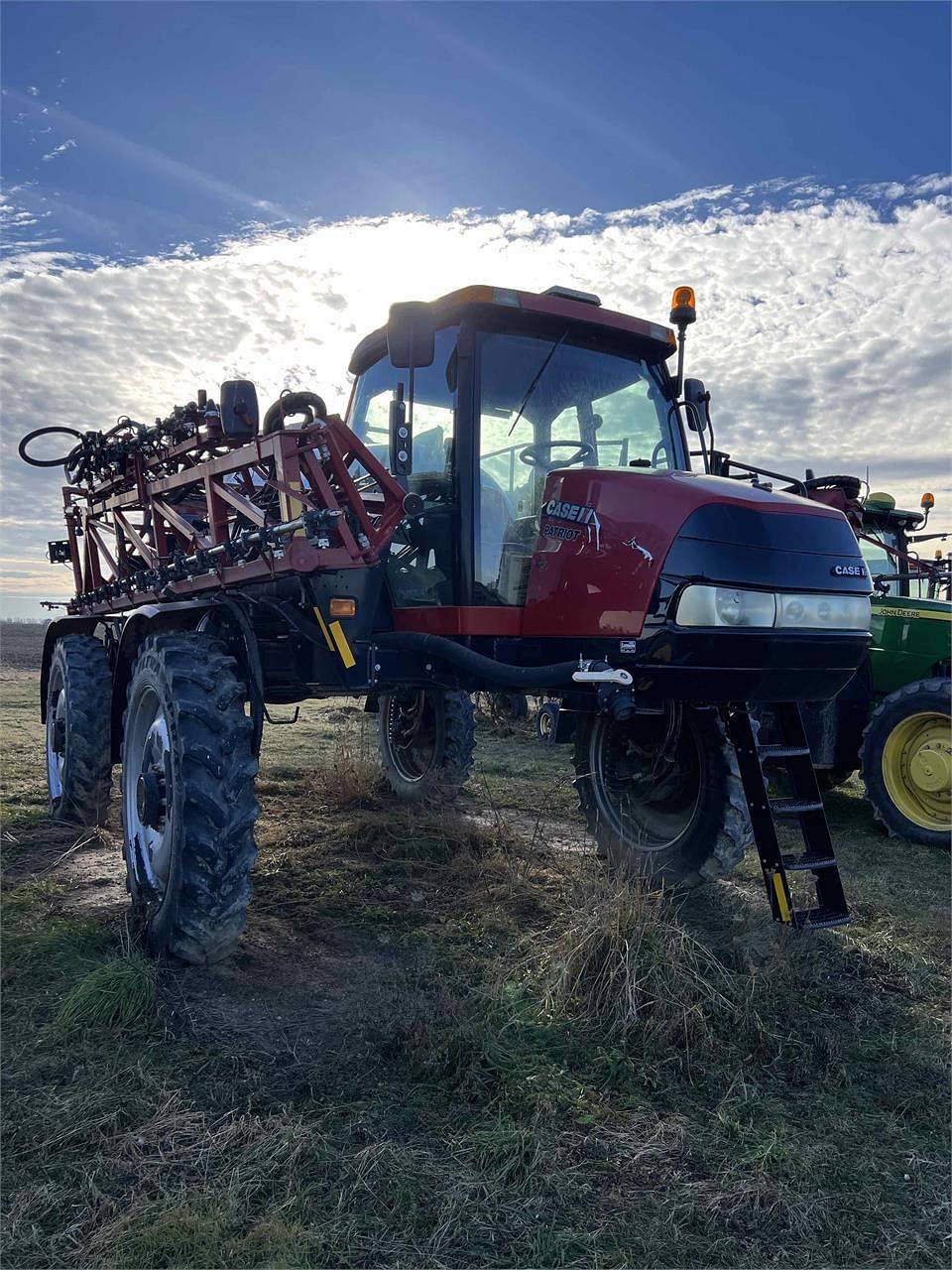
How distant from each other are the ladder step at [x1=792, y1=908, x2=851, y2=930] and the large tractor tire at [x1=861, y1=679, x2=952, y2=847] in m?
2.89

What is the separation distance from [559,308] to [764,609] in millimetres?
1871

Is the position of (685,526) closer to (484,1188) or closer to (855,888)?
(484,1188)

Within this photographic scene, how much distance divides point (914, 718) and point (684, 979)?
4.18 meters

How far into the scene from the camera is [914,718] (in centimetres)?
668

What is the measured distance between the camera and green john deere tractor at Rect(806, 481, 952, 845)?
6574 millimetres

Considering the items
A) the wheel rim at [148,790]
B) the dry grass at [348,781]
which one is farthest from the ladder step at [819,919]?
the dry grass at [348,781]

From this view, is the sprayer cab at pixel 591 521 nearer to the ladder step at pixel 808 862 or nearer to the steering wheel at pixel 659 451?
the steering wheel at pixel 659 451

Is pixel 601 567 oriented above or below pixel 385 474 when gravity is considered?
below

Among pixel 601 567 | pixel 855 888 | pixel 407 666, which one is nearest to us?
pixel 601 567

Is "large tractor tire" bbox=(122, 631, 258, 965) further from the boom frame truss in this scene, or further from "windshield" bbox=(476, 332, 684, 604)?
"windshield" bbox=(476, 332, 684, 604)

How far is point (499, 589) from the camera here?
4.42 m

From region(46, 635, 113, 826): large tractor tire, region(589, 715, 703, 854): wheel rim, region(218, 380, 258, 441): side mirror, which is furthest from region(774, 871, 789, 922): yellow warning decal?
region(46, 635, 113, 826): large tractor tire

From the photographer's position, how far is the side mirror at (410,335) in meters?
3.97

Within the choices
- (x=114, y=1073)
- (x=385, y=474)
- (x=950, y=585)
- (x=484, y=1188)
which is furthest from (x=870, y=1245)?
(x=950, y=585)
